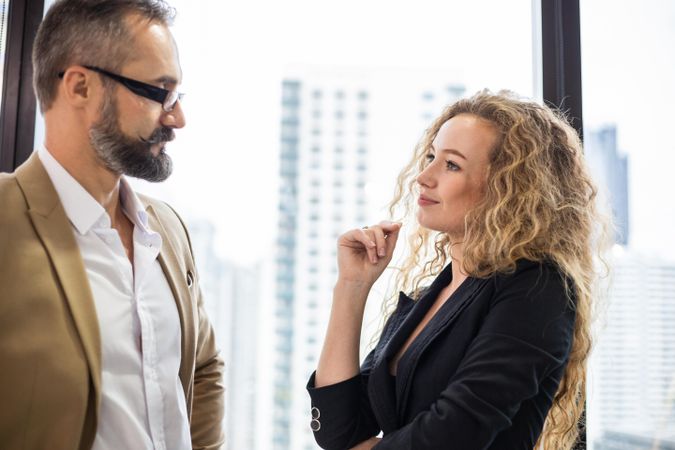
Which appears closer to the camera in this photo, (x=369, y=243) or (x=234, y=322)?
(x=369, y=243)

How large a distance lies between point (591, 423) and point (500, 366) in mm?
925

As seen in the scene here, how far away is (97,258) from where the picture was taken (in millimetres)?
1337

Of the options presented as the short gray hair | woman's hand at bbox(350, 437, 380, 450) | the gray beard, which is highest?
the short gray hair

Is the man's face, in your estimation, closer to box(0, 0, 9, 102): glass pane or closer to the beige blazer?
the beige blazer

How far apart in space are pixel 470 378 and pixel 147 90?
0.86m

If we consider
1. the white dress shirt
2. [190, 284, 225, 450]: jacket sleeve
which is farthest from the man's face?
[190, 284, 225, 450]: jacket sleeve

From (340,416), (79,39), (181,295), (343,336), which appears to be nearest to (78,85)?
(79,39)

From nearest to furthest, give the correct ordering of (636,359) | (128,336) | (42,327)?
(42,327) < (128,336) < (636,359)

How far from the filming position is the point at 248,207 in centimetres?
208

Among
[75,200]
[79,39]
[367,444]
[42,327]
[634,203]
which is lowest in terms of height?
A: [367,444]

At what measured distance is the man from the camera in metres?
1.16

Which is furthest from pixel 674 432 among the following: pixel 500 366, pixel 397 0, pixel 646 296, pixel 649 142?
pixel 397 0

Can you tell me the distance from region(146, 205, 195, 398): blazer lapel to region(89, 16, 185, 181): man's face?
169 millimetres

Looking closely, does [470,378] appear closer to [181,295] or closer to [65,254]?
[181,295]
